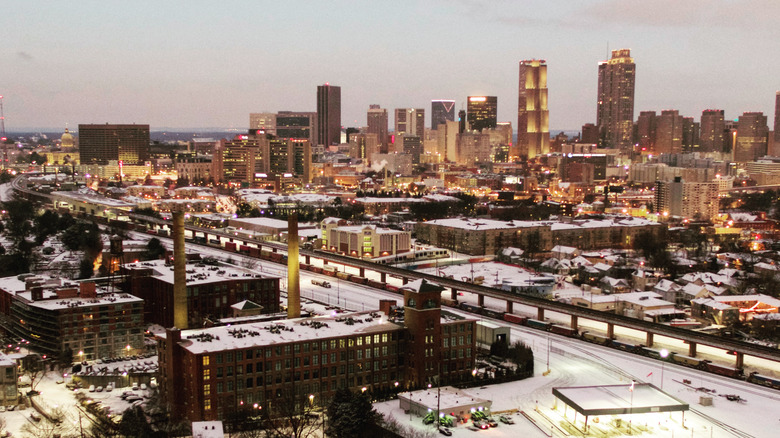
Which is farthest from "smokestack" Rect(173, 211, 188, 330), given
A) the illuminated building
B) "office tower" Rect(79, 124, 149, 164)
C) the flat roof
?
"office tower" Rect(79, 124, 149, 164)

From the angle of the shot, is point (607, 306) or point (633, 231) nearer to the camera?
point (607, 306)

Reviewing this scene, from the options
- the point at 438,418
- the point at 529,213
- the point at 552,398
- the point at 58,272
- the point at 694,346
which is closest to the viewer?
the point at 438,418

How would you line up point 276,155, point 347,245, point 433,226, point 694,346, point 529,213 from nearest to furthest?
point 694,346 → point 347,245 → point 433,226 → point 529,213 → point 276,155

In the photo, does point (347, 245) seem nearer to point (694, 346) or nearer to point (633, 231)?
point (633, 231)

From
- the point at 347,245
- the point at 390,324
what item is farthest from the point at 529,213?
the point at 390,324

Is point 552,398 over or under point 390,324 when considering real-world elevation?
under

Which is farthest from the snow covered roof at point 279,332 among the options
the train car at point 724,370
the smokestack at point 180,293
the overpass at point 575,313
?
A: the train car at point 724,370

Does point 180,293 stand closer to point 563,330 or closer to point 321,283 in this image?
point 563,330
